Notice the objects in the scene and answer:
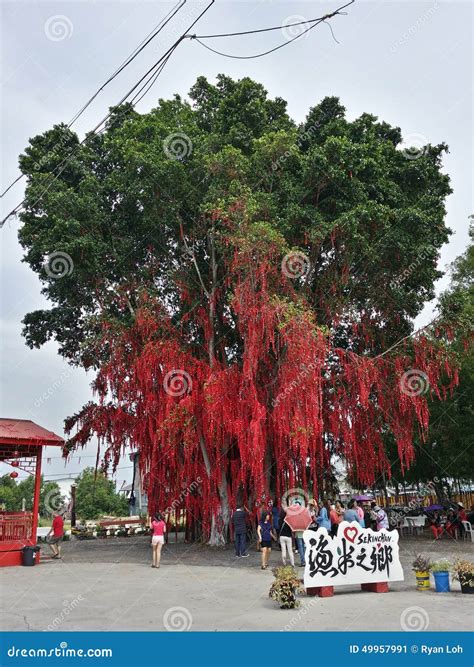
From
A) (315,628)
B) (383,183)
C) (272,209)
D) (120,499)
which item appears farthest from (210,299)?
(120,499)

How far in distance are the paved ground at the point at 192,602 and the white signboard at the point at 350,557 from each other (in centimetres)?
32

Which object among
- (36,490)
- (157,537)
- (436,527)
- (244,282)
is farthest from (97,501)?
(244,282)

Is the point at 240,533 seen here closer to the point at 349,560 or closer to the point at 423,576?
the point at 349,560

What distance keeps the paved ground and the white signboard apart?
0.32 m

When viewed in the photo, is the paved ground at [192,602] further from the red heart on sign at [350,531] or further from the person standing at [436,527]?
the person standing at [436,527]

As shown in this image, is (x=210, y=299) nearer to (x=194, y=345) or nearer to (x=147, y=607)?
(x=194, y=345)

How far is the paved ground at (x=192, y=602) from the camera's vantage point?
8.10 meters

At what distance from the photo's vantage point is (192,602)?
398 inches

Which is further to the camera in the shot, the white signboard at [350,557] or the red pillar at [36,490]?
the red pillar at [36,490]

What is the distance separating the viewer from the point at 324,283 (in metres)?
19.7

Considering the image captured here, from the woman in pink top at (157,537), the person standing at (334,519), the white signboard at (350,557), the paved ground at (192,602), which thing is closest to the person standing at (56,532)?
the paved ground at (192,602)

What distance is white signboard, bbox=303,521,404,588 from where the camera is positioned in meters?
10.4

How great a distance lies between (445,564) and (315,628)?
402cm
